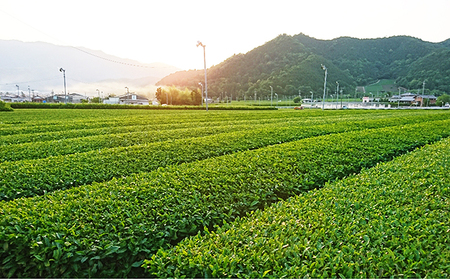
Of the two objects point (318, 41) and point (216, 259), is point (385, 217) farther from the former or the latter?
point (318, 41)

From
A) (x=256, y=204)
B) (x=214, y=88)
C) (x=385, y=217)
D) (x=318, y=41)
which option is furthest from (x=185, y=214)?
(x=318, y=41)

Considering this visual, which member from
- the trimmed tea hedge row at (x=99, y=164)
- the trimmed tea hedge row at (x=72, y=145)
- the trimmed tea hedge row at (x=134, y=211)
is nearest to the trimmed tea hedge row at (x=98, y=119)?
the trimmed tea hedge row at (x=72, y=145)

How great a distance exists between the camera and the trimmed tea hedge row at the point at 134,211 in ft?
8.89

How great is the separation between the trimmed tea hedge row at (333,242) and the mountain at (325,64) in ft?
323

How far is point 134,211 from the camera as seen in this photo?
10.7 ft

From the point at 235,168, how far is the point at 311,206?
5.65ft

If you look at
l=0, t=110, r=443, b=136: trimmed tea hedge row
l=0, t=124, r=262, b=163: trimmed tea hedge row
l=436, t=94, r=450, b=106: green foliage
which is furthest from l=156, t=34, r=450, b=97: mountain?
l=0, t=124, r=262, b=163: trimmed tea hedge row

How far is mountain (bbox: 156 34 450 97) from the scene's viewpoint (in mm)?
97938

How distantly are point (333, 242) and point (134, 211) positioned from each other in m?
2.21

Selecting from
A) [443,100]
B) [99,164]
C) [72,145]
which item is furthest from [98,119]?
[443,100]

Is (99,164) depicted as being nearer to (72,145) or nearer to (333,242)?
(72,145)

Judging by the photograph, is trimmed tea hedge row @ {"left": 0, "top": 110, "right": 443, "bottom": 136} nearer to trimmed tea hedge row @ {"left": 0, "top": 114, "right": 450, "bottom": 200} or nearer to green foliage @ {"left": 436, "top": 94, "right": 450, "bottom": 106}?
trimmed tea hedge row @ {"left": 0, "top": 114, "right": 450, "bottom": 200}

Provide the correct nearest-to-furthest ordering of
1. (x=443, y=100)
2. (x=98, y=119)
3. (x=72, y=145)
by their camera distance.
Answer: (x=72, y=145) < (x=98, y=119) < (x=443, y=100)

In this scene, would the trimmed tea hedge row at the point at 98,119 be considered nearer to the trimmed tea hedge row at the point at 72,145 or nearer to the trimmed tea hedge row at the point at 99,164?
the trimmed tea hedge row at the point at 72,145
